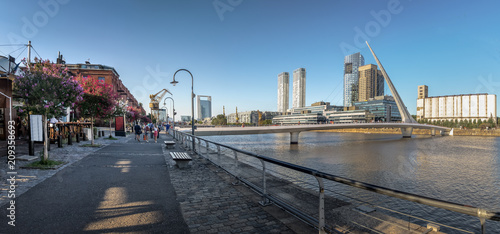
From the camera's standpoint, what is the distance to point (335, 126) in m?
45.0

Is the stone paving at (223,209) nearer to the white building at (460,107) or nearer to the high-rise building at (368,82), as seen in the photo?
the white building at (460,107)

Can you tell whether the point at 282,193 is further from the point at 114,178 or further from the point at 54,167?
the point at 54,167

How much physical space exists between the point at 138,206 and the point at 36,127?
24.4ft

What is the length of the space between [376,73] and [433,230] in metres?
212

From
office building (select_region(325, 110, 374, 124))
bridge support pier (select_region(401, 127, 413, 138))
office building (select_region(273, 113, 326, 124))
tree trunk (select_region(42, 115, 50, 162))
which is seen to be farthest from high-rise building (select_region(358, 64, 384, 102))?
tree trunk (select_region(42, 115, 50, 162))

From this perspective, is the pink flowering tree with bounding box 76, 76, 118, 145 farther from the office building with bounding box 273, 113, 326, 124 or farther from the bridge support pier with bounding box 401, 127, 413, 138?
the office building with bounding box 273, 113, 326, 124

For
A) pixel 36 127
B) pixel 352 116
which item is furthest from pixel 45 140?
pixel 352 116

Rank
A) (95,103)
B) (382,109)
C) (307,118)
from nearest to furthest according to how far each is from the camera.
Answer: (95,103) < (382,109) < (307,118)

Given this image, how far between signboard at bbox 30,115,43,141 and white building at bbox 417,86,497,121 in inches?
7583

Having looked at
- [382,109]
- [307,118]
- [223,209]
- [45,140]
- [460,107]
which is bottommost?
[307,118]

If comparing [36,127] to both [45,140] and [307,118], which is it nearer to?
[45,140]

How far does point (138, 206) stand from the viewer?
191 inches

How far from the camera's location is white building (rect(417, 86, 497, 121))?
142375mm

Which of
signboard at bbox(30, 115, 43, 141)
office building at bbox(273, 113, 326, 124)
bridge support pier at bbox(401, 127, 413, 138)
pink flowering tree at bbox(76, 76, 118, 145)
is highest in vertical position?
pink flowering tree at bbox(76, 76, 118, 145)
